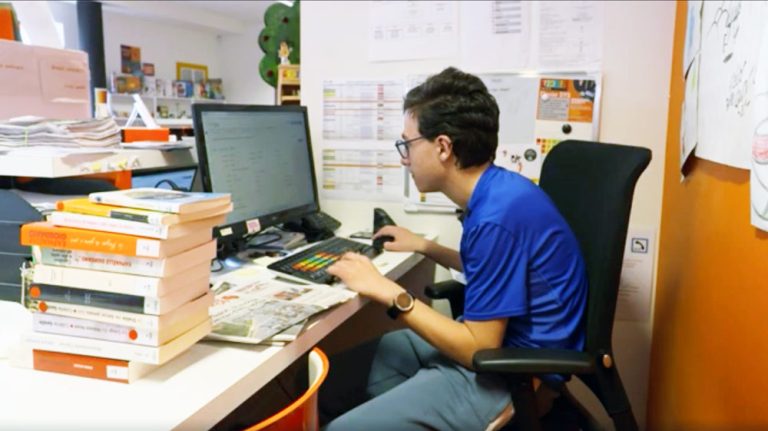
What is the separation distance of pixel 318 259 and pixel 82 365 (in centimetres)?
77

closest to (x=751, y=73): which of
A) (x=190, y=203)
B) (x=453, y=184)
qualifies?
(x=453, y=184)

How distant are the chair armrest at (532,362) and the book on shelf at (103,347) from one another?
563 millimetres

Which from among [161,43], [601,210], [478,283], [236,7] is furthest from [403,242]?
[161,43]

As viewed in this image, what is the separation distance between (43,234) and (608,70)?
1735 millimetres

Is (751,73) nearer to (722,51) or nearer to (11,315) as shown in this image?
(722,51)

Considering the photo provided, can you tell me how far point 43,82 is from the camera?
1.43m

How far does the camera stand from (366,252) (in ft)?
5.76

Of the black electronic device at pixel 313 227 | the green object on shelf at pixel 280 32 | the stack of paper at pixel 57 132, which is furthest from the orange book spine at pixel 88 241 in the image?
the green object on shelf at pixel 280 32

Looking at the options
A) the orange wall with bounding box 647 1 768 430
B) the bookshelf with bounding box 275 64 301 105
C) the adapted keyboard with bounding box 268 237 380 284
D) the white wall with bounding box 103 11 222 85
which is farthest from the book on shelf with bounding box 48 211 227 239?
the white wall with bounding box 103 11 222 85

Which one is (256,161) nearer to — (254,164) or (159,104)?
(254,164)

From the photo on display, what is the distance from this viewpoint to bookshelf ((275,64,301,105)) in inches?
96.7

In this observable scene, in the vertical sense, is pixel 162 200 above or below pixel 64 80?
below

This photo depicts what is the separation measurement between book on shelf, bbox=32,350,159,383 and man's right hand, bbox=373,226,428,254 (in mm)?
997

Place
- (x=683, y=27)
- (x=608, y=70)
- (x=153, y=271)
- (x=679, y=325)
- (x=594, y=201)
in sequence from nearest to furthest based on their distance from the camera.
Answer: (x=153, y=271) → (x=594, y=201) → (x=679, y=325) → (x=683, y=27) → (x=608, y=70)
